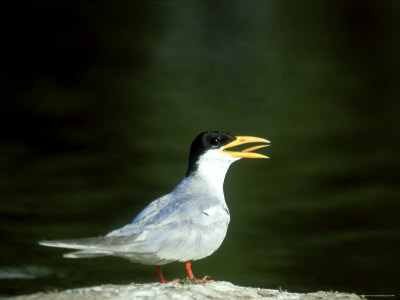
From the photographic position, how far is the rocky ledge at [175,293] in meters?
3.84

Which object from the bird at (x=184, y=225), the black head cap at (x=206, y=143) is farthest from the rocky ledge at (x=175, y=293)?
the black head cap at (x=206, y=143)

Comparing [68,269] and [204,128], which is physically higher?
[204,128]

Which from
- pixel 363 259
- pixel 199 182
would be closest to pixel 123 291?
pixel 199 182

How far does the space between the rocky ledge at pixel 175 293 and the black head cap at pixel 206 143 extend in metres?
1.17

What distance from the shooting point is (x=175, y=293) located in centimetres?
388

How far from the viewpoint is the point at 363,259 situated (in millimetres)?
7199

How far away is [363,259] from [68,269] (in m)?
2.78

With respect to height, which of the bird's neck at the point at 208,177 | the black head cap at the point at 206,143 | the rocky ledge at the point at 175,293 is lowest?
the rocky ledge at the point at 175,293

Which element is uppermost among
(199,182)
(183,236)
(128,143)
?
(128,143)

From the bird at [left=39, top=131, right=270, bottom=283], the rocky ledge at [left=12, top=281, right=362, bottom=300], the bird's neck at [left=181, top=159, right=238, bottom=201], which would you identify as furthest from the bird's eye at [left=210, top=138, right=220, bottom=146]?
the rocky ledge at [left=12, top=281, right=362, bottom=300]

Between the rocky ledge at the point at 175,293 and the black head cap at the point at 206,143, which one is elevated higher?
the black head cap at the point at 206,143

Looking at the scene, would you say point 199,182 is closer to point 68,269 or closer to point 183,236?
point 183,236

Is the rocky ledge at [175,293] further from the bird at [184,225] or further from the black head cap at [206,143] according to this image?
the black head cap at [206,143]

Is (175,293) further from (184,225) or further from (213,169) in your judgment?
(213,169)
